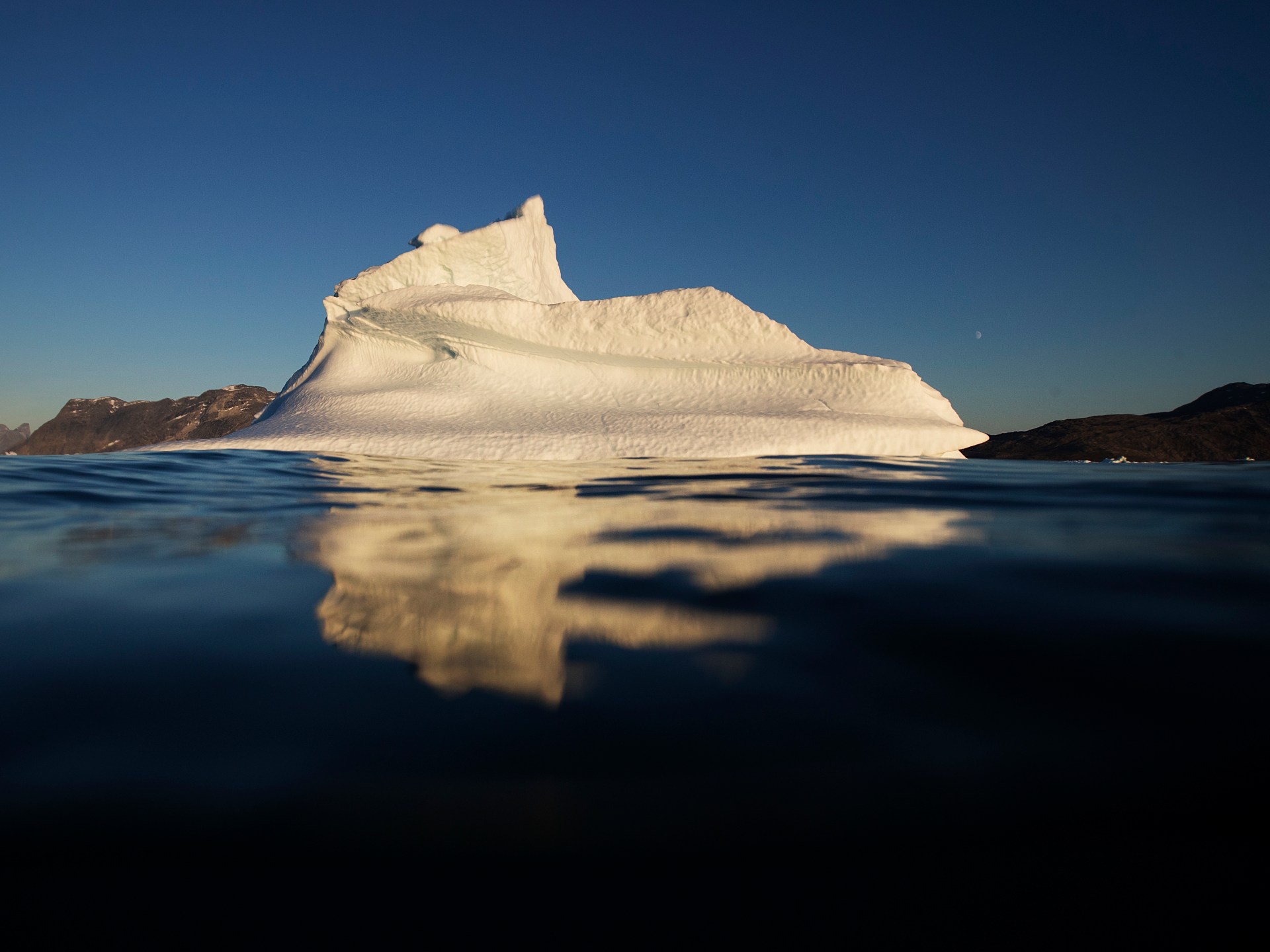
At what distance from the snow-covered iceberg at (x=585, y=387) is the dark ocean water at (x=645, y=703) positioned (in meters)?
5.46

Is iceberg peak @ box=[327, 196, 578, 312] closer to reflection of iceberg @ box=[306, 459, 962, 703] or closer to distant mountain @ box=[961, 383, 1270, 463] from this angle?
reflection of iceberg @ box=[306, 459, 962, 703]

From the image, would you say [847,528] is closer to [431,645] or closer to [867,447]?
[431,645]

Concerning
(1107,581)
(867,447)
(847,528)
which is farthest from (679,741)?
(867,447)

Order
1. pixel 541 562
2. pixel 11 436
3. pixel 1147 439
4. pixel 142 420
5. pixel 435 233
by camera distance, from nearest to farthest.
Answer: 1. pixel 541 562
2. pixel 435 233
3. pixel 1147 439
4. pixel 142 420
5. pixel 11 436

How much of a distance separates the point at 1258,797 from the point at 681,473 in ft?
16.0

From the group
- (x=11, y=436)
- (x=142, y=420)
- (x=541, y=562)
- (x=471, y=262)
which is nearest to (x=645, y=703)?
(x=541, y=562)

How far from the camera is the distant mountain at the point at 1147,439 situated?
38.2 metres

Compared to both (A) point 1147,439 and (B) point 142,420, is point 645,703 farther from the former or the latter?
(B) point 142,420

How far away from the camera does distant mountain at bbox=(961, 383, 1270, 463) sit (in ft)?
125

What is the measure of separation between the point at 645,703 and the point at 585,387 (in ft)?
29.6

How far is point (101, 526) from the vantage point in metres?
2.84

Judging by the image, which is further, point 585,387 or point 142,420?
point 142,420

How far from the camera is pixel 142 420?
8050 cm

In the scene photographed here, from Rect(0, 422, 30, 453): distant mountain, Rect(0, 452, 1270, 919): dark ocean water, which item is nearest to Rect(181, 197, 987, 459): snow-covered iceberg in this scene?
Rect(0, 452, 1270, 919): dark ocean water
